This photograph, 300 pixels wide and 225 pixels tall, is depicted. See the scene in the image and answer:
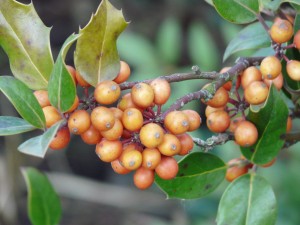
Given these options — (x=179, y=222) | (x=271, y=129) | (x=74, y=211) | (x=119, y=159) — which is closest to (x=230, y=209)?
(x=271, y=129)

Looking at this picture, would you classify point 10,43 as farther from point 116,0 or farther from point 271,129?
point 116,0

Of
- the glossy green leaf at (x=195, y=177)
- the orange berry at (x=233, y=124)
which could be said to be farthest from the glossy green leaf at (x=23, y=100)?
the orange berry at (x=233, y=124)

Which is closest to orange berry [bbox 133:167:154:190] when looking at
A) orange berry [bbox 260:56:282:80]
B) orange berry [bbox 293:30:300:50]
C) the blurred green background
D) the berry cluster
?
the berry cluster

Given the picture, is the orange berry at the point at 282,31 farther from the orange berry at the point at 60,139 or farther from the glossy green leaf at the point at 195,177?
the orange berry at the point at 60,139

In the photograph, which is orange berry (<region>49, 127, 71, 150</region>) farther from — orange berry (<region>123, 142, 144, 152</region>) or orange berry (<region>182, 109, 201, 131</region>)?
orange berry (<region>182, 109, 201, 131</region>)

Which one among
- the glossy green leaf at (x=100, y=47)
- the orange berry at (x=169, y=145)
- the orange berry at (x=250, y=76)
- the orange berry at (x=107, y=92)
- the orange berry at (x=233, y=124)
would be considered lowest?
the orange berry at (x=233, y=124)

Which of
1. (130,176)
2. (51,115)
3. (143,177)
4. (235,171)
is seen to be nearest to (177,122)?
(143,177)
